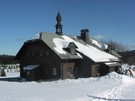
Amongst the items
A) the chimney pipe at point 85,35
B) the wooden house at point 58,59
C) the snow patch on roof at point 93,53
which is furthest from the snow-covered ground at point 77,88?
the chimney pipe at point 85,35

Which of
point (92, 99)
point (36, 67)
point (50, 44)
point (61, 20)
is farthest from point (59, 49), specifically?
point (92, 99)

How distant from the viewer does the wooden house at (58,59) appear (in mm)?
37594

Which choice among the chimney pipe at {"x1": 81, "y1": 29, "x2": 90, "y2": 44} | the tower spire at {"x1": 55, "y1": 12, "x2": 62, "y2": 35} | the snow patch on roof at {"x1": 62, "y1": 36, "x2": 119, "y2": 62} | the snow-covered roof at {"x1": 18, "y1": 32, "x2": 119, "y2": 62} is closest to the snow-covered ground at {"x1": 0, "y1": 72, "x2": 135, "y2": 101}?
the snow-covered roof at {"x1": 18, "y1": 32, "x2": 119, "y2": 62}

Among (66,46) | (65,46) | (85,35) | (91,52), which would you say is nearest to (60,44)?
(65,46)

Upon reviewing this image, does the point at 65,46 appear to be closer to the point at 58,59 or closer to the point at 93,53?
the point at 58,59

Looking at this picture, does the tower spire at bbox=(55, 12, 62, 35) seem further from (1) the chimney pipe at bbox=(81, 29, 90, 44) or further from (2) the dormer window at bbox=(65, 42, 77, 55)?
(2) the dormer window at bbox=(65, 42, 77, 55)

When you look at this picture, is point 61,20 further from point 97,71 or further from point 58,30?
point 97,71

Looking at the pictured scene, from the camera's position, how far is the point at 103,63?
42.1 m

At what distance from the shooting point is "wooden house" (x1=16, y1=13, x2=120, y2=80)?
37594 mm

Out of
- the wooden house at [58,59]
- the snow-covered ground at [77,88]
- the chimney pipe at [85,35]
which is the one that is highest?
the chimney pipe at [85,35]

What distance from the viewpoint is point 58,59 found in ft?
121

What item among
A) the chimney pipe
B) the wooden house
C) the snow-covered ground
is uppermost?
the chimney pipe

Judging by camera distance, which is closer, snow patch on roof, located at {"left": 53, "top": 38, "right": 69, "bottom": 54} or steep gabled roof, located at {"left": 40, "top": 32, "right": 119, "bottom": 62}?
steep gabled roof, located at {"left": 40, "top": 32, "right": 119, "bottom": 62}

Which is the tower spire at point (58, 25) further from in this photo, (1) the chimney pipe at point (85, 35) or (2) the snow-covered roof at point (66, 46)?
(1) the chimney pipe at point (85, 35)
